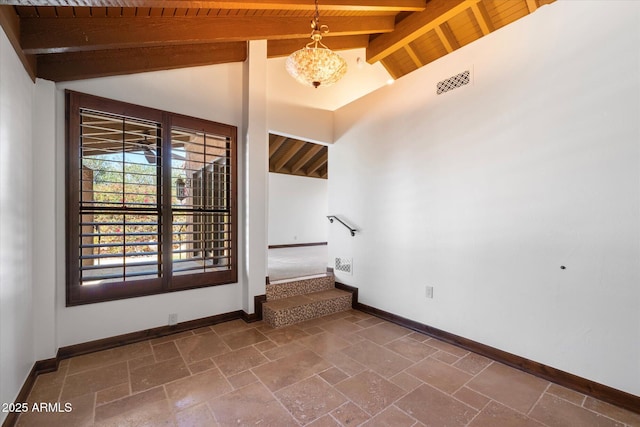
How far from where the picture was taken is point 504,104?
8.36ft

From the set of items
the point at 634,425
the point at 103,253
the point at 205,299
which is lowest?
the point at 634,425

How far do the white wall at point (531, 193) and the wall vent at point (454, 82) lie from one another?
0.07m

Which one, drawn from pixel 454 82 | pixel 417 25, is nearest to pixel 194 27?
pixel 417 25

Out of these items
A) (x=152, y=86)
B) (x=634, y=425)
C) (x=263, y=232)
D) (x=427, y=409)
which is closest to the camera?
→ (x=634, y=425)

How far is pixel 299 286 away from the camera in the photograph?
3961 mm

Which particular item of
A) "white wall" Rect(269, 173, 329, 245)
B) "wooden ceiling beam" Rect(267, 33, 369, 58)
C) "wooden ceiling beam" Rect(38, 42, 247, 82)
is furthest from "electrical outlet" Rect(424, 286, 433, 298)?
"white wall" Rect(269, 173, 329, 245)

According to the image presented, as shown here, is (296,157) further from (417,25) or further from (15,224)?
(15,224)

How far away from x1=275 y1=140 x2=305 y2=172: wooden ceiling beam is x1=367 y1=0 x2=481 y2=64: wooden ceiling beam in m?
3.90

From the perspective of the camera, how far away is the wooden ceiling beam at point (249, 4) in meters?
1.62

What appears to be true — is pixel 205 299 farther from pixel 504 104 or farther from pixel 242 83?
pixel 504 104

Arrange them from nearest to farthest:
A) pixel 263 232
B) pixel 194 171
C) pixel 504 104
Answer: pixel 504 104
pixel 194 171
pixel 263 232

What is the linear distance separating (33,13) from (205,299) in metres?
2.86

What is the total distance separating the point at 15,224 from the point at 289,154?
681 cm

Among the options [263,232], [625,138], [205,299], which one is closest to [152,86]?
[263,232]
